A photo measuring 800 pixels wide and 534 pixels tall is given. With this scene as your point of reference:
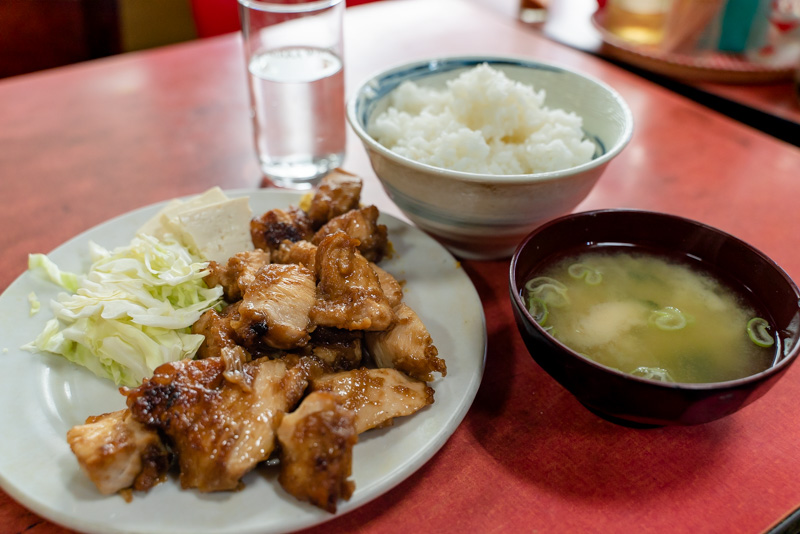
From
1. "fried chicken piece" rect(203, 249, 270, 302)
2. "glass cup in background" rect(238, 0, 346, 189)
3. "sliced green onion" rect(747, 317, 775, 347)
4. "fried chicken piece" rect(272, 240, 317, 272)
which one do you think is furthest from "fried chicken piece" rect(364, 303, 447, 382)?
"glass cup in background" rect(238, 0, 346, 189)

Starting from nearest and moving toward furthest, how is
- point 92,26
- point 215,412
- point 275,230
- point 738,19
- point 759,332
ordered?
point 215,412 → point 759,332 → point 275,230 → point 738,19 → point 92,26

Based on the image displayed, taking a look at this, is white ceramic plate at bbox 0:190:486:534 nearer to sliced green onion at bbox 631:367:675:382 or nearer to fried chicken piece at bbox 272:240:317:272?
fried chicken piece at bbox 272:240:317:272

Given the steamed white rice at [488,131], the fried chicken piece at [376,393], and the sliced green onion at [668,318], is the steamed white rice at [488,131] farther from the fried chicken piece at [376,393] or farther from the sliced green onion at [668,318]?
the fried chicken piece at [376,393]

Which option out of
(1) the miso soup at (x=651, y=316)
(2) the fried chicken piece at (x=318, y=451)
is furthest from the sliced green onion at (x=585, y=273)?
(2) the fried chicken piece at (x=318, y=451)

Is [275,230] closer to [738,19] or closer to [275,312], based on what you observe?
[275,312]

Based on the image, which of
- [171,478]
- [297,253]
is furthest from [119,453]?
[297,253]

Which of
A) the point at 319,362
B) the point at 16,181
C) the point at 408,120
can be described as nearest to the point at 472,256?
the point at 408,120
